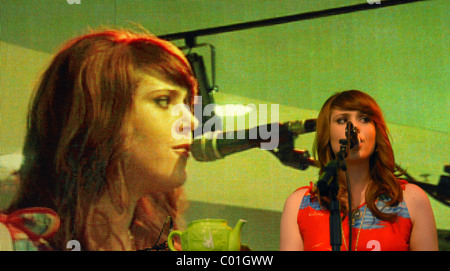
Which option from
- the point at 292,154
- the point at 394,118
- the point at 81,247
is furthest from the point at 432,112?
the point at 81,247

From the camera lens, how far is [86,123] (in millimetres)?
3256

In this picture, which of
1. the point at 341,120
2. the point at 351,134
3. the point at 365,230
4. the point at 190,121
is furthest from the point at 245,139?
the point at 351,134

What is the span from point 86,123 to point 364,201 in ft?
5.53

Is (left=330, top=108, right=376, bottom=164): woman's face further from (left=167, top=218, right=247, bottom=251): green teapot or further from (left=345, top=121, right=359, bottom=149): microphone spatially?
(left=167, top=218, right=247, bottom=251): green teapot

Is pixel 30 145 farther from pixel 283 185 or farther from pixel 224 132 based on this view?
pixel 283 185

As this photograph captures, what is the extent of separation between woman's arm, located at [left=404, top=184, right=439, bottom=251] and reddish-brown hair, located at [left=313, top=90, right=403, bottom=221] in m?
0.05

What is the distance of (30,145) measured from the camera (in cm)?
329

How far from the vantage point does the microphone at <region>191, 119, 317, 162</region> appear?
3080 mm

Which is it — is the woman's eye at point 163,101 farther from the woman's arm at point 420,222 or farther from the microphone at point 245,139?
the woman's arm at point 420,222

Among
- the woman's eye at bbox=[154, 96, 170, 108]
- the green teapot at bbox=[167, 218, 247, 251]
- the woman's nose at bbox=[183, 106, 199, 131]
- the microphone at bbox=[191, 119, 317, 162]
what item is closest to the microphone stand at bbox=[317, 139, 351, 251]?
the green teapot at bbox=[167, 218, 247, 251]

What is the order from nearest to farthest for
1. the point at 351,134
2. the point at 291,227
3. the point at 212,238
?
the point at 212,238, the point at 351,134, the point at 291,227

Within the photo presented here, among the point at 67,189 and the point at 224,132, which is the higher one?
the point at 224,132

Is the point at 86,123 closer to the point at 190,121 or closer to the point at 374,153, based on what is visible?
the point at 190,121

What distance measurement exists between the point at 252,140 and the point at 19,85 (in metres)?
1.39
